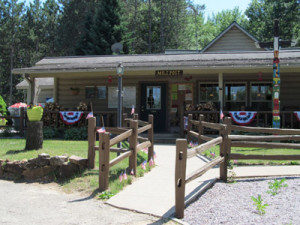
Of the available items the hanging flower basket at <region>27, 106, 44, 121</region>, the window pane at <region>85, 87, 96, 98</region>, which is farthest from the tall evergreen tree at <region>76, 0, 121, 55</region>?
the hanging flower basket at <region>27, 106, 44, 121</region>

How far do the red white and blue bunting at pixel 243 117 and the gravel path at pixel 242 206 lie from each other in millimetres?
A: 6390

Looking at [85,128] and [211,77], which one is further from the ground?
[211,77]

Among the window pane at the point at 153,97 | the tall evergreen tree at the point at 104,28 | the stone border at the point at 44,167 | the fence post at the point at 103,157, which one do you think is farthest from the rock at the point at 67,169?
the tall evergreen tree at the point at 104,28

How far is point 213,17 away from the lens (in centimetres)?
6731

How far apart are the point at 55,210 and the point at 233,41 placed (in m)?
20.1

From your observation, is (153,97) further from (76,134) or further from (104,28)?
(104,28)

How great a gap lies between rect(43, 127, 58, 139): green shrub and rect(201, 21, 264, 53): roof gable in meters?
13.2

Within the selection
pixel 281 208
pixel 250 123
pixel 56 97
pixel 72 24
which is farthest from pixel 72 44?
pixel 281 208

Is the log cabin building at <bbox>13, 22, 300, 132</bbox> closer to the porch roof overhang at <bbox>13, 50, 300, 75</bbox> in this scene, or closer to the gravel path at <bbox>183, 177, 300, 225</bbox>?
the porch roof overhang at <bbox>13, 50, 300, 75</bbox>

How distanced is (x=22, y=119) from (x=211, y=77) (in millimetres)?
8146

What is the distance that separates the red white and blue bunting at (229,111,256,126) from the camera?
12047mm

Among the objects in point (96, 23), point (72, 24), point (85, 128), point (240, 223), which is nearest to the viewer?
point (240, 223)

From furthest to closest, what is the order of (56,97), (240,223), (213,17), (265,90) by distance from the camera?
(213,17), (56,97), (265,90), (240,223)

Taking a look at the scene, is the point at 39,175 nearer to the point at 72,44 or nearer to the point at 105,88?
the point at 105,88
